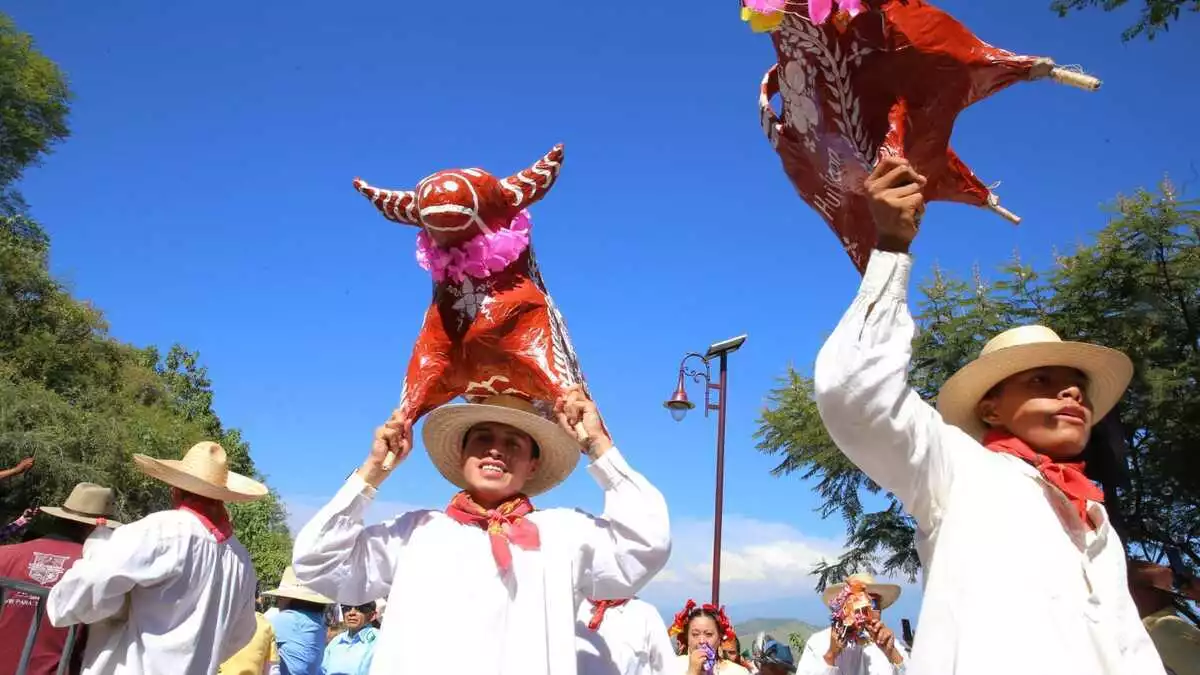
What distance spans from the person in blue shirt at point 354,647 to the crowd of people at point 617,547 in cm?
169

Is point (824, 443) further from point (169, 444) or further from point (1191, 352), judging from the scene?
point (169, 444)

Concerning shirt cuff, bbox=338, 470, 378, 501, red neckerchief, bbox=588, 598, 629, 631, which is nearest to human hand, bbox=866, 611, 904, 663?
red neckerchief, bbox=588, 598, 629, 631

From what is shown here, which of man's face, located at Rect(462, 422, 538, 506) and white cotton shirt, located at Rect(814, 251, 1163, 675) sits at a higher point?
man's face, located at Rect(462, 422, 538, 506)

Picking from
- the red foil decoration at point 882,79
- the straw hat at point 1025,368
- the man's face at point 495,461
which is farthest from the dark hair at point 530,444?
the straw hat at point 1025,368

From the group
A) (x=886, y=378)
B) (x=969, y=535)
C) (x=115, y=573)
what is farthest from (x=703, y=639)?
(x=886, y=378)

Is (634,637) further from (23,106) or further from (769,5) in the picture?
(23,106)

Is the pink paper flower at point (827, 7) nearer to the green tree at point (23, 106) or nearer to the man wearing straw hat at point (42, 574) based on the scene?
the man wearing straw hat at point (42, 574)

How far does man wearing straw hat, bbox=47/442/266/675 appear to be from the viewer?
13.0 ft

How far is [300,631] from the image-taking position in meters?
7.00


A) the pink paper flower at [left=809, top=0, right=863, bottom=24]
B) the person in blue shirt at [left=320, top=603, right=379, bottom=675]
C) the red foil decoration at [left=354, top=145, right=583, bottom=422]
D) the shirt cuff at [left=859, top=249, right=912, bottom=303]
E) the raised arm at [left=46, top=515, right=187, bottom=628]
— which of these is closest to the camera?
the shirt cuff at [left=859, top=249, right=912, bottom=303]

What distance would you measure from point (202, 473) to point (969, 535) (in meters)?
3.89

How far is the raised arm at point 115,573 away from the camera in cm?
392

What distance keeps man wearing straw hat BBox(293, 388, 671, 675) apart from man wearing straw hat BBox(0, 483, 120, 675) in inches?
86.4

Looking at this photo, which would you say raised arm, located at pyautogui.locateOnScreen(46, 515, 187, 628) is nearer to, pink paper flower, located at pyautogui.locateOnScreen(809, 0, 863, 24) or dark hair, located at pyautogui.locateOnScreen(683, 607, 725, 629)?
dark hair, located at pyautogui.locateOnScreen(683, 607, 725, 629)
